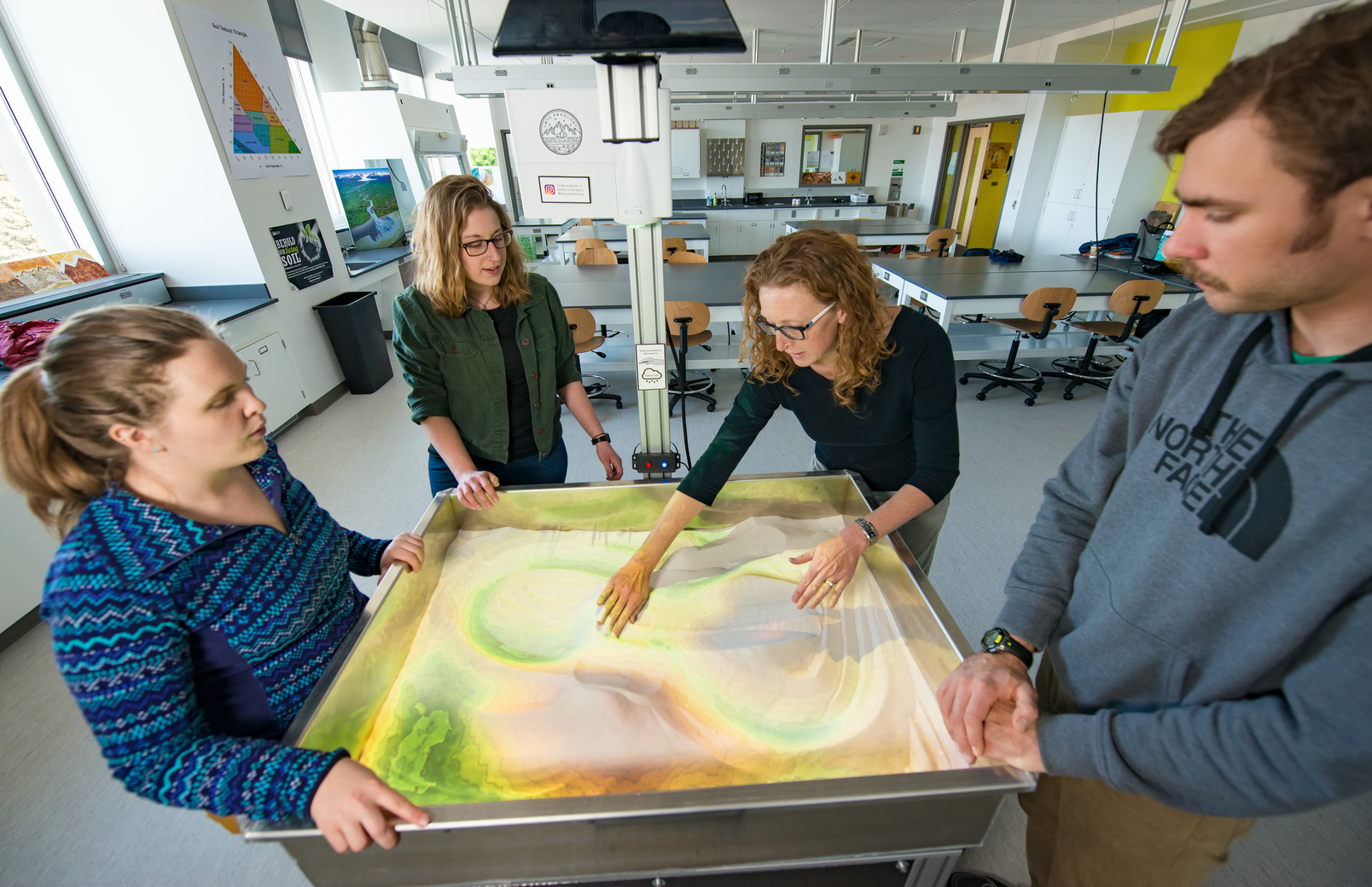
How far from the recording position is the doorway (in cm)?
825

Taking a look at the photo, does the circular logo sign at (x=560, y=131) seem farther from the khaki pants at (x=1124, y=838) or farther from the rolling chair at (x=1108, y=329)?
the rolling chair at (x=1108, y=329)

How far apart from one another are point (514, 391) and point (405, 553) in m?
0.58

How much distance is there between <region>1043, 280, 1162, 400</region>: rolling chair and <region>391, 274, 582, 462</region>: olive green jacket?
3423mm

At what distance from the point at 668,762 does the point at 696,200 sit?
958 centimetres

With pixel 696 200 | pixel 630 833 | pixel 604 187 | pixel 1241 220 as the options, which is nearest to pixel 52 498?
pixel 630 833

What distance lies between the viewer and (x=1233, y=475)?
626 mm

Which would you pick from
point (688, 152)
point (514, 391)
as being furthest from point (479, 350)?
point (688, 152)

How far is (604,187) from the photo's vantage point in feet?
3.87

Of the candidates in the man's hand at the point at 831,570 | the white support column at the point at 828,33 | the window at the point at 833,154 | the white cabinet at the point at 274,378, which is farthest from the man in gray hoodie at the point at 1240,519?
the window at the point at 833,154

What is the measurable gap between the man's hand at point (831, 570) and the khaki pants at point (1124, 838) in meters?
0.39

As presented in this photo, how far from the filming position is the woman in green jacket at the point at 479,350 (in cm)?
137

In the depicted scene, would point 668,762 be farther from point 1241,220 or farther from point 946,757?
point 1241,220

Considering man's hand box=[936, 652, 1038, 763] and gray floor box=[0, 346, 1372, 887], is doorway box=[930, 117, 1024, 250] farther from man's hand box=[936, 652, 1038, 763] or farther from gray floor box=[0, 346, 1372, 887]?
A: man's hand box=[936, 652, 1038, 763]

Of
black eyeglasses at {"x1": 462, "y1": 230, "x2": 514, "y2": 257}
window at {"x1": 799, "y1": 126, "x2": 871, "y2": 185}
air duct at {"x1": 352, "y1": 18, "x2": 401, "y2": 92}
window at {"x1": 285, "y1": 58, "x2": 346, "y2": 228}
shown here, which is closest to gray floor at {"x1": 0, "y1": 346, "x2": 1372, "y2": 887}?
black eyeglasses at {"x1": 462, "y1": 230, "x2": 514, "y2": 257}
